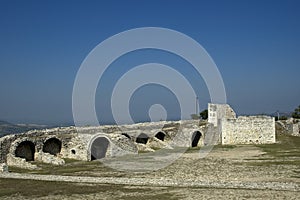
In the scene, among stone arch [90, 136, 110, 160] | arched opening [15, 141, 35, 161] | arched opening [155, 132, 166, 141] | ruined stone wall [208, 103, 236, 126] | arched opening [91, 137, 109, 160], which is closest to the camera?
arched opening [15, 141, 35, 161]

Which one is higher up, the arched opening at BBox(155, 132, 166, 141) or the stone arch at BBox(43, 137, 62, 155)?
the arched opening at BBox(155, 132, 166, 141)

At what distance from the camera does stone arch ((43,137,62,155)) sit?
32338 mm

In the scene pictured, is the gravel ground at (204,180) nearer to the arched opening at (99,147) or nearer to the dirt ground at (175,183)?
the dirt ground at (175,183)

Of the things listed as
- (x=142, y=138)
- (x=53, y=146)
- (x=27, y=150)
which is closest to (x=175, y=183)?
(x=27, y=150)

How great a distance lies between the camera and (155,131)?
1661 inches

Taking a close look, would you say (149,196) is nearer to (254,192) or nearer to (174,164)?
(254,192)

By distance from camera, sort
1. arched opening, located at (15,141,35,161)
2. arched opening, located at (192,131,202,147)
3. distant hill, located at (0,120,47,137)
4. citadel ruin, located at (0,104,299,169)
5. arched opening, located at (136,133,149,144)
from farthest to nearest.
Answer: arched opening, located at (192,131,202,147) < arched opening, located at (136,133,149,144) < distant hill, located at (0,120,47,137) < arched opening, located at (15,141,35,161) < citadel ruin, located at (0,104,299,169)

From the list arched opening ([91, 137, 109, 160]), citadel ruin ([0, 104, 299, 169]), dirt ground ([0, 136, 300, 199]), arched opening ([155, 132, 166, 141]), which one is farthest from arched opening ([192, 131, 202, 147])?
dirt ground ([0, 136, 300, 199])

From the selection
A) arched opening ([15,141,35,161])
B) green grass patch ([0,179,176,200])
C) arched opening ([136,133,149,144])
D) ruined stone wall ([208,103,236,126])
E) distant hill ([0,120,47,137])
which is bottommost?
green grass patch ([0,179,176,200])

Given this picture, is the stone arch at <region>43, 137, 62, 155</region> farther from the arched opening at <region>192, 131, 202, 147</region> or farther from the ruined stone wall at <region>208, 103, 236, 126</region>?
the ruined stone wall at <region>208, 103, 236, 126</region>

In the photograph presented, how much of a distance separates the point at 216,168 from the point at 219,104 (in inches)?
947

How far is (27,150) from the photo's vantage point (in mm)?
30641

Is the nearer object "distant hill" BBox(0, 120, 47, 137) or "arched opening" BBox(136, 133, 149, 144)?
"distant hill" BBox(0, 120, 47, 137)

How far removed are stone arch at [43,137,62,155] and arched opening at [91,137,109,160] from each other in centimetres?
280
